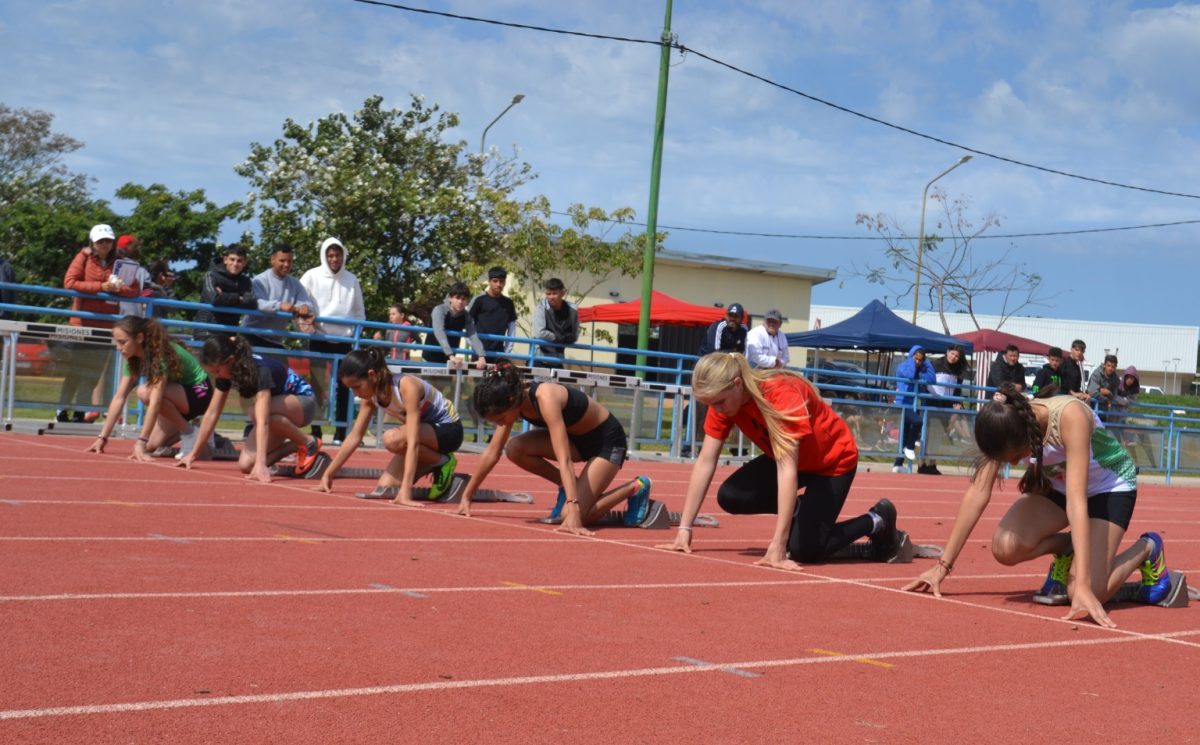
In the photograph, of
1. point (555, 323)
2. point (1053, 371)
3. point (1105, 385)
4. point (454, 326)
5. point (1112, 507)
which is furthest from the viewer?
point (1105, 385)

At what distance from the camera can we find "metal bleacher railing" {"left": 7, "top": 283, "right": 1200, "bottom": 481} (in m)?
13.0

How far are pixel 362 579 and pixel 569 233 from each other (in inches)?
1123

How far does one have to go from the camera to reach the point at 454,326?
1529cm

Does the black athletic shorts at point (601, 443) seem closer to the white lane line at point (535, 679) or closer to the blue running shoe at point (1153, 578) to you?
the blue running shoe at point (1153, 578)

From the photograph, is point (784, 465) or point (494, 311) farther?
point (494, 311)

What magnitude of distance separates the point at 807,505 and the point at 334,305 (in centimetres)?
815

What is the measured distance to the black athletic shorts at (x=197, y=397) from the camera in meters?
11.9

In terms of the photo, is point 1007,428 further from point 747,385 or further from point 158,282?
point 158,282

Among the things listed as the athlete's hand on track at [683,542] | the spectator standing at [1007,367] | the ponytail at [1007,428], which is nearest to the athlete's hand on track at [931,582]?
the ponytail at [1007,428]

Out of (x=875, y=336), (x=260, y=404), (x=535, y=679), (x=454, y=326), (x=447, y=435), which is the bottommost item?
(x=535, y=679)

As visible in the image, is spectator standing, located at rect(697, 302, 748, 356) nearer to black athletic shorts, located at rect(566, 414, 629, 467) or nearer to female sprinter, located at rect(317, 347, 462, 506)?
female sprinter, located at rect(317, 347, 462, 506)

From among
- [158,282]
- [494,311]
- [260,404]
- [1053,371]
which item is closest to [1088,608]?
[260,404]

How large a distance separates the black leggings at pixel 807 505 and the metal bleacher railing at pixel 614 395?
3.02 metres

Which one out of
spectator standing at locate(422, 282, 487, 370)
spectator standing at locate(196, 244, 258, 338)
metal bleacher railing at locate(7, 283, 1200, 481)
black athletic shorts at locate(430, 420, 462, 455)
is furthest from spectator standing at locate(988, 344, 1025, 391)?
black athletic shorts at locate(430, 420, 462, 455)
